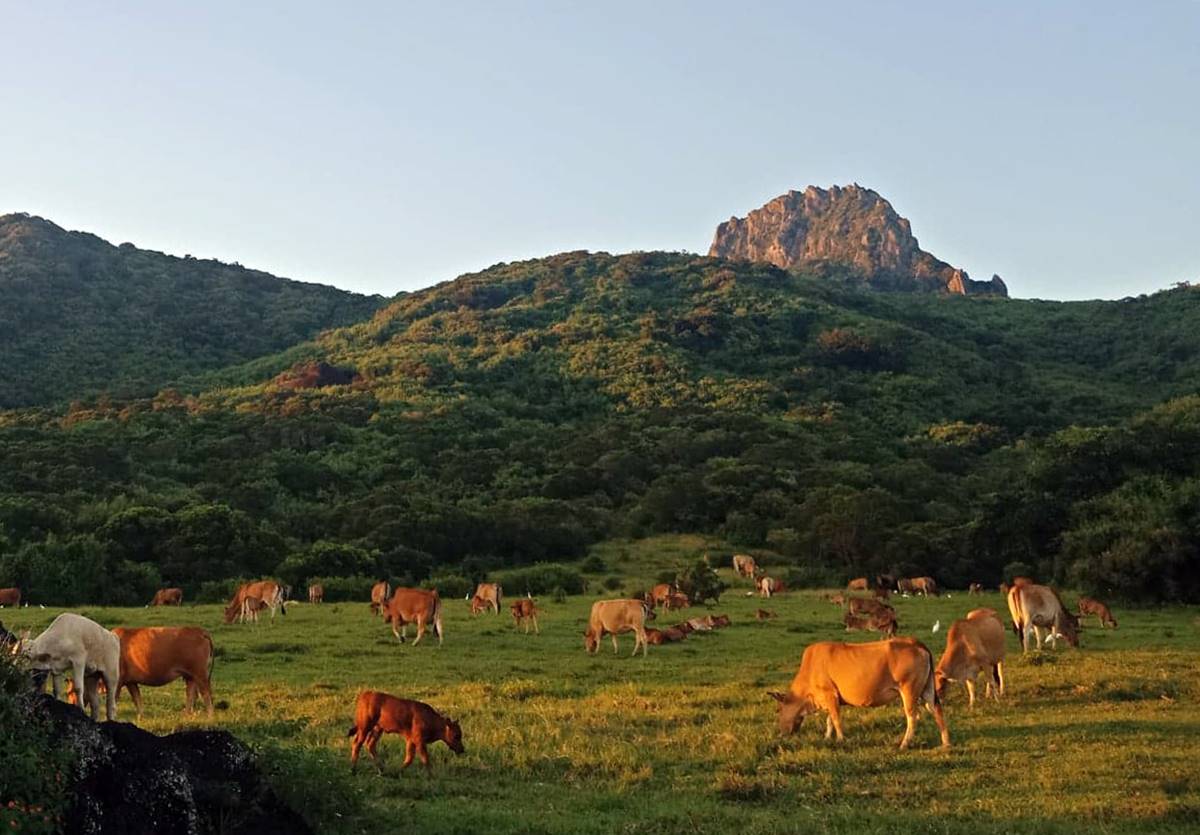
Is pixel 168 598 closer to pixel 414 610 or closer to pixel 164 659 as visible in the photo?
pixel 414 610

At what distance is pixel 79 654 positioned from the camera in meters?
11.7

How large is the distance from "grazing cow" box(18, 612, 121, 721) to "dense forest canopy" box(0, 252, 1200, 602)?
28764 mm

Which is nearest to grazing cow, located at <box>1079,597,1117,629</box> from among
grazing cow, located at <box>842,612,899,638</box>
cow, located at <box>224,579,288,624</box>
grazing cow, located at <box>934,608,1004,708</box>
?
grazing cow, located at <box>842,612,899,638</box>

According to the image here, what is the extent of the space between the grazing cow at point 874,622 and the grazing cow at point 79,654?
19644mm

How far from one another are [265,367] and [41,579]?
2952 inches

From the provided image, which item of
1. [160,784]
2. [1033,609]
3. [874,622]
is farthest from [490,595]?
[160,784]

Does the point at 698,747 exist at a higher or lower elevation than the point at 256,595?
lower

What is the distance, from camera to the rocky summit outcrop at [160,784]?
771 cm

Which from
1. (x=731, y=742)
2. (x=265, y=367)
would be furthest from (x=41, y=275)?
(x=731, y=742)

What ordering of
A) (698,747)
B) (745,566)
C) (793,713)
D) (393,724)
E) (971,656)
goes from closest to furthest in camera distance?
(393,724) → (698,747) → (793,713) → (971,656) → (745,566)

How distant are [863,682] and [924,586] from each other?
28.9 meters

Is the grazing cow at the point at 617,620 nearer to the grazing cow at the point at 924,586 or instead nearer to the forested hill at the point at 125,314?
the grazing cow at the point at 924,586

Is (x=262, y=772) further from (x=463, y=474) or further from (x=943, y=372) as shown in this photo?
(x=943, y=372)

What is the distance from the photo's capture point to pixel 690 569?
38656 mm
